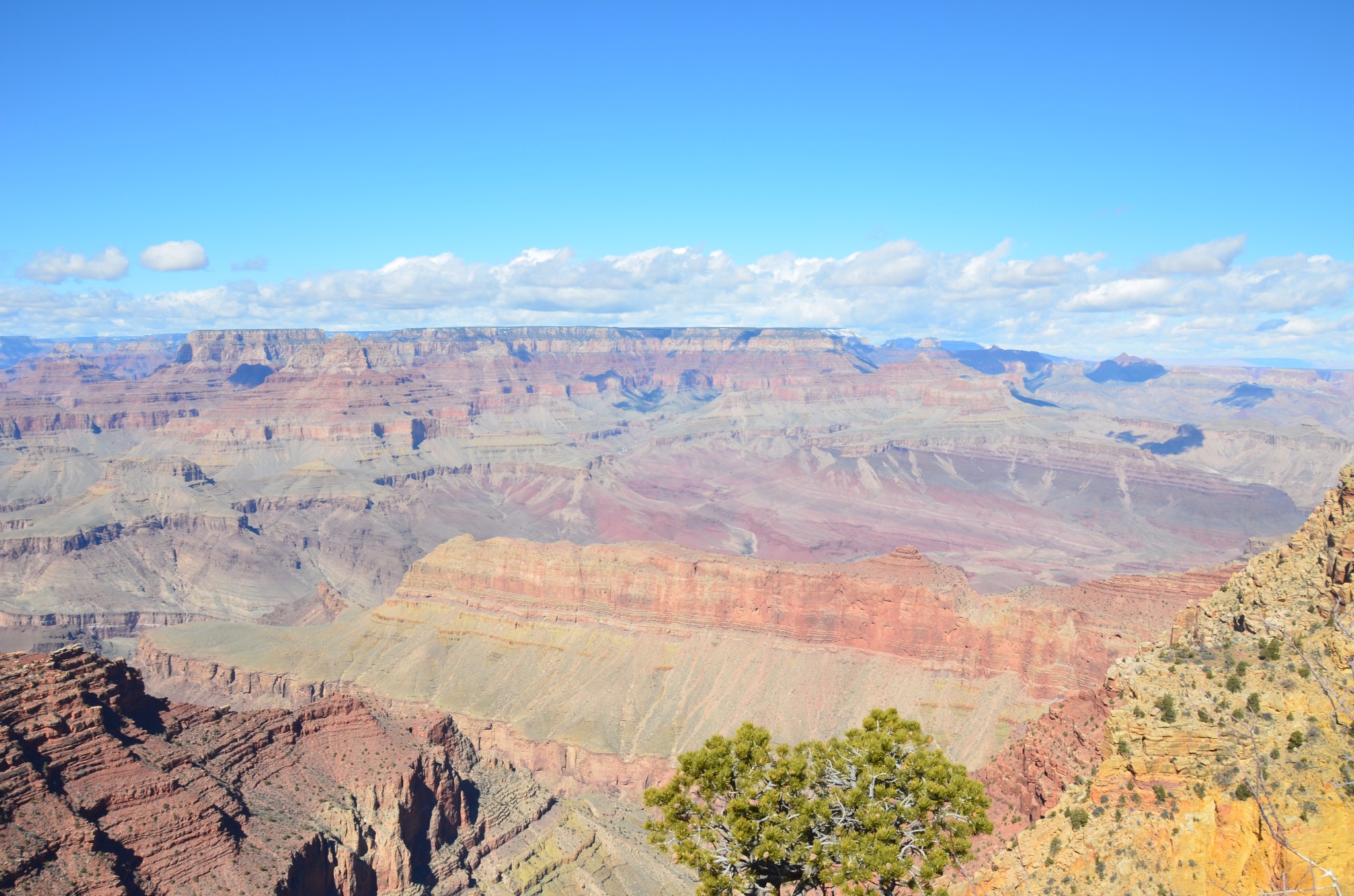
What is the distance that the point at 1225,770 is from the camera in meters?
24.4

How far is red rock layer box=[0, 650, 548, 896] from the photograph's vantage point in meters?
39.3

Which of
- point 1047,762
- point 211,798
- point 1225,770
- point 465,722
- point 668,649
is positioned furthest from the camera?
point 668,649

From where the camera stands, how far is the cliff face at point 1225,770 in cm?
2122

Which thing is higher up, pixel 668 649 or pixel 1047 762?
pixel 1047 762

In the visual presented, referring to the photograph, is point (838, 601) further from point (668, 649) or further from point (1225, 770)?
point (1225, 770)

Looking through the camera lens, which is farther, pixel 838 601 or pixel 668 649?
pixel 668 649

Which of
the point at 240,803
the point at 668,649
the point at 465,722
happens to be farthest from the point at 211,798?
the point at 668,649

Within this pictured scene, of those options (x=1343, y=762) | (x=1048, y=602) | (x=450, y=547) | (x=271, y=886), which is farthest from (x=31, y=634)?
(x=1343, y=762)

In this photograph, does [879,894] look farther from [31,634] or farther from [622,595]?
[31,634]

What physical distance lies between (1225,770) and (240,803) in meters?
45.8

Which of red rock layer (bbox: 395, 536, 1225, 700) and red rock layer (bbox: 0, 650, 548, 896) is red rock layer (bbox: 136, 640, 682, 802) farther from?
red rock layer (bbox: 395, 536, 1225, 700)

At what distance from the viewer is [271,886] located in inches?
1655

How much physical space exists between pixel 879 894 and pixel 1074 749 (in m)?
13.5

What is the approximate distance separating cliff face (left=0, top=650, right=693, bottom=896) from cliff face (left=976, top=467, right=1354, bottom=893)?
119 feet
